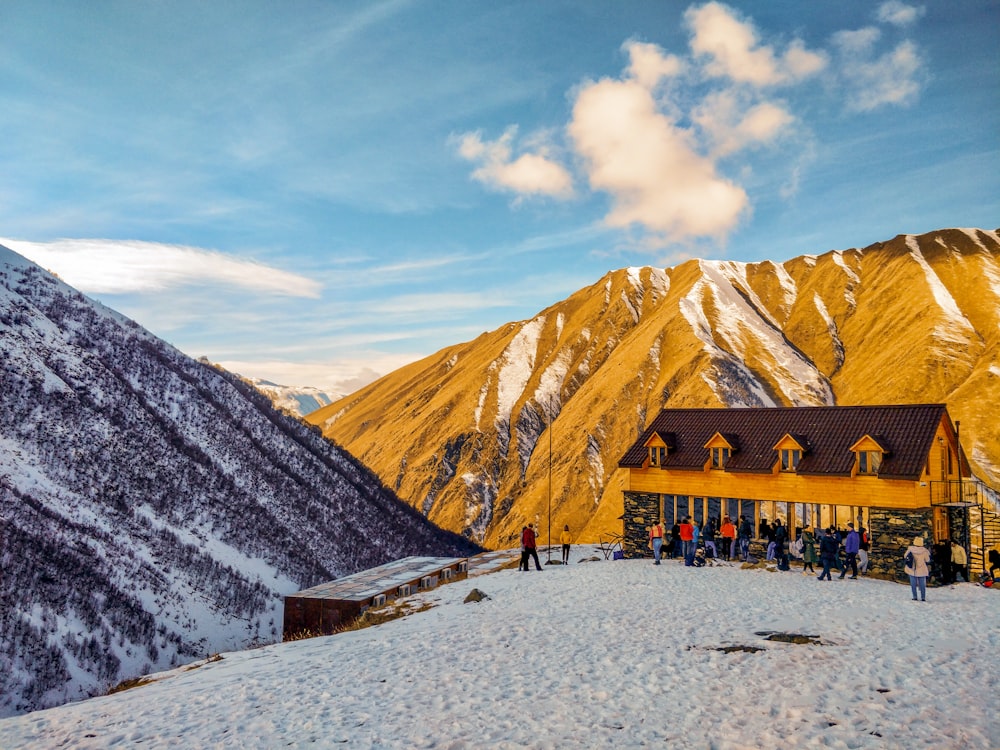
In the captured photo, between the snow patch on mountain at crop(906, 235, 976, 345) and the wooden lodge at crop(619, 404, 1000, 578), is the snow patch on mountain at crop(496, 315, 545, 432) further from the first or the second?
the wooden lodge at crop(619, 404, 1000, 578)

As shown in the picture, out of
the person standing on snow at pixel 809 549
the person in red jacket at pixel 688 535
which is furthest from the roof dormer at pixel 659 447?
the person standing on snow at pixel 809 549

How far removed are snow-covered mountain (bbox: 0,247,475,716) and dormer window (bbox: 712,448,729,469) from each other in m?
26.4

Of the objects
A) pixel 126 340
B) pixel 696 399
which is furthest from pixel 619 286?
pixel 126 340

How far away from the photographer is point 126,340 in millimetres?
62688

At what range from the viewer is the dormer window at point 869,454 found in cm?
2786

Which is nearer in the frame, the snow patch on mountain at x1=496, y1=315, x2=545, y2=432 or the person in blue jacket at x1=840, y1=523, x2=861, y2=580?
the person in blue jacket at x1=840, y1=523, x2=861, y2=580

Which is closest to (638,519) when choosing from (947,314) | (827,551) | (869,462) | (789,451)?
(789,451)

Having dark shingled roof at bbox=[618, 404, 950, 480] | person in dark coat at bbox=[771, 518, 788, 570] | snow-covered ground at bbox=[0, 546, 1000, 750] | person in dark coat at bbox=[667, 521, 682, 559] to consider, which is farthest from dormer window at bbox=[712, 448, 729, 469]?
snow-covered ground at bbox=[0, 546, 1000, 750]

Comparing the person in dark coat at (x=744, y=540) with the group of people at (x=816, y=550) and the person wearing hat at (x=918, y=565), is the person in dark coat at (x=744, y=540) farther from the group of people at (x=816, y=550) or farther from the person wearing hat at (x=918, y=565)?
the person wearing hat at (x=918, y=565)

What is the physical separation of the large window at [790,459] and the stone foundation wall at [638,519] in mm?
6213

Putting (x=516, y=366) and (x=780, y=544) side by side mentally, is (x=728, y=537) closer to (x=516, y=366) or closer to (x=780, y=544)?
(x=780, y=544)

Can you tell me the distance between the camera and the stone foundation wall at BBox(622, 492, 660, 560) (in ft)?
107

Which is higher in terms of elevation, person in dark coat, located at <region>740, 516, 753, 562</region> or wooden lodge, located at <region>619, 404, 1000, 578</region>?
wooden lodge, located at <region>619, 404, 1000, 578</region>

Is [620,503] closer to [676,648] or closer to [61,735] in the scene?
[676,648]
